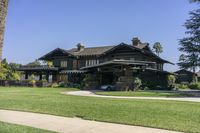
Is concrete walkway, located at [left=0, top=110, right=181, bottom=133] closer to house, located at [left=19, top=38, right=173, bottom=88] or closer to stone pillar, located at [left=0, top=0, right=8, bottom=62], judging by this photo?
stone pillar, located at [left=0, top=0, right=8, bottom=62]

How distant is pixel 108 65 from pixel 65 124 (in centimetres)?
2876

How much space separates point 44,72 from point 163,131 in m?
47.1

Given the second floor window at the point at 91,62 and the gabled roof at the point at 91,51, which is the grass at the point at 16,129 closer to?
the gabled roof at the point at 91,51

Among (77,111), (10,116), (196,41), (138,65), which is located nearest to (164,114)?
(77,111)

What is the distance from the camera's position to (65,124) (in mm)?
9688

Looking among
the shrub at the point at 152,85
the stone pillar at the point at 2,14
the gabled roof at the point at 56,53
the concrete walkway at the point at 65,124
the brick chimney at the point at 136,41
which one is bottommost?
the concrete walkway at the point at 65,124

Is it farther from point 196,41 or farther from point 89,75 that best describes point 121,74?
point 196,41

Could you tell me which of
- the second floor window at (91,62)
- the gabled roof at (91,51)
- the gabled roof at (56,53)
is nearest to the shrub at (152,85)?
the gabled roof at (91,51)

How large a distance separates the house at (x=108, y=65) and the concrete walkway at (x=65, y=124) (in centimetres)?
2368

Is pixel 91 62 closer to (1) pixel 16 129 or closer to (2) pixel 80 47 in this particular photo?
(2) pixel 80 47

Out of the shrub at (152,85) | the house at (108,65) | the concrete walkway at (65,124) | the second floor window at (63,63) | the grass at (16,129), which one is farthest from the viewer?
the second floor window at (63,63)

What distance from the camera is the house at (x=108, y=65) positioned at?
1452 inches

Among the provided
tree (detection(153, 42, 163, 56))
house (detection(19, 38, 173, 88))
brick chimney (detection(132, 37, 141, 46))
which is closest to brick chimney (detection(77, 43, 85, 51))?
house (detection(19, 38, 173, 88))

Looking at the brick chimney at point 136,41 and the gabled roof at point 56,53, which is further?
the gabled roof at point 56,53
